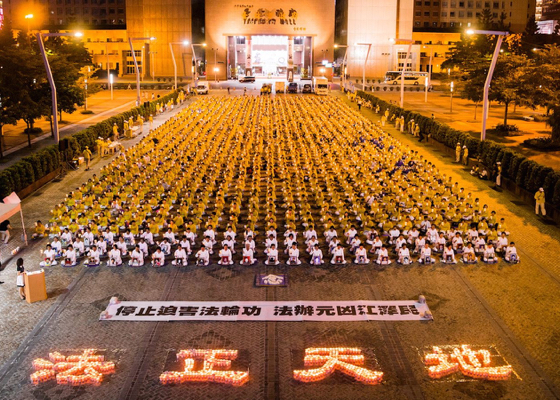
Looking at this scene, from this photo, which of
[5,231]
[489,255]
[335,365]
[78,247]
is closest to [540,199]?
[489,255]

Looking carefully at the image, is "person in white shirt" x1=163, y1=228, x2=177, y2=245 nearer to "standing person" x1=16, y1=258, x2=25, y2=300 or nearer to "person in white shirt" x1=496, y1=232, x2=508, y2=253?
"standing person" x1=16, y1=258, x2=25, y2=300

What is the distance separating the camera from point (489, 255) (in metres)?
19.3

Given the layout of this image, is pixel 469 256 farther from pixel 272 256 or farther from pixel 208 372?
pixel 208 372

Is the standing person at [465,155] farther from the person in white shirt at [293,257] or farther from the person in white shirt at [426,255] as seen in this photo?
the person in white shirt at [293,257]

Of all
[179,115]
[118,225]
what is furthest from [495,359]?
[179,115]

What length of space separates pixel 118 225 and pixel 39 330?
726 cm

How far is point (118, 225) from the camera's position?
21719mm

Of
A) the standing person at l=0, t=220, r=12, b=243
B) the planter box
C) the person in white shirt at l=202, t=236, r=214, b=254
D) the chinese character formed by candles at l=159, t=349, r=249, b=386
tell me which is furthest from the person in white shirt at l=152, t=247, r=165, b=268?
the planter box

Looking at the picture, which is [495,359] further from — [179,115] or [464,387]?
[179,115]

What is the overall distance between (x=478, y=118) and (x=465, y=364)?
4591 cm

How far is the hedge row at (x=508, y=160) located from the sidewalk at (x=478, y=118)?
14.6ft

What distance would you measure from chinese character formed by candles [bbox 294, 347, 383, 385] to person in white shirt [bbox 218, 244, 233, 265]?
19.5 ft

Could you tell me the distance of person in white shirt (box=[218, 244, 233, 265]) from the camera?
A: 62.5 feet

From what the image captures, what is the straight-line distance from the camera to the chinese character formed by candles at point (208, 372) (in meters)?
12.7
